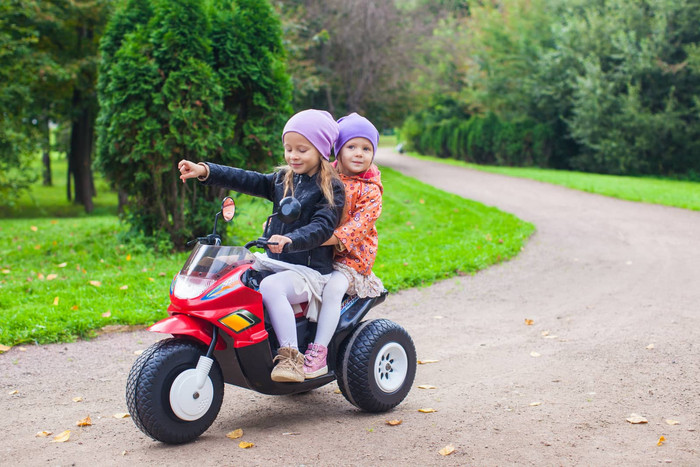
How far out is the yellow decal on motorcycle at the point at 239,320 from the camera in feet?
12.3

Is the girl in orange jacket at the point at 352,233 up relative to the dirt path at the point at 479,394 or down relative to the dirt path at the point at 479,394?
up

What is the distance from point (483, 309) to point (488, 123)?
26.5 m

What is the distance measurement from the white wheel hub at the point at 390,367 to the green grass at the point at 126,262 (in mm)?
2919

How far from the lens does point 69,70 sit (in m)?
18.9

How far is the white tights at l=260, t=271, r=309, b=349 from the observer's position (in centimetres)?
390

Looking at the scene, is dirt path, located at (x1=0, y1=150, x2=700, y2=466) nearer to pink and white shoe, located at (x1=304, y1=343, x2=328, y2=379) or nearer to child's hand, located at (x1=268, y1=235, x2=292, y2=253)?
pink and white shoe, located at (x1=304, y1=343, x2=328, y2=379)

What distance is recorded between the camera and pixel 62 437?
3.91 metres

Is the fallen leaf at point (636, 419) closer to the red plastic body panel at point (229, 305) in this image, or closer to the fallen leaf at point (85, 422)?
the red plastic body panel at point (229, 305)

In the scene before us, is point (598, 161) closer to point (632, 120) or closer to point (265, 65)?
point (632, 120)

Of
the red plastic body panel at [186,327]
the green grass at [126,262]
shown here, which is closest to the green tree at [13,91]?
the green grass at [126,262]

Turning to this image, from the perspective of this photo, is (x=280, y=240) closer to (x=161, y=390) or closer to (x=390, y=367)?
(x=161, y=390)

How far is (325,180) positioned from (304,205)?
0.62 feet

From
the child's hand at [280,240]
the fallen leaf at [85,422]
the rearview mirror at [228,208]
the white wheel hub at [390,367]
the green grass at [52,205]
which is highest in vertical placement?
the rearview mirror at [228,208]

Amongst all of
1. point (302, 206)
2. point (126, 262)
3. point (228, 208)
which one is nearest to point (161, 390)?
point (228, 208)
